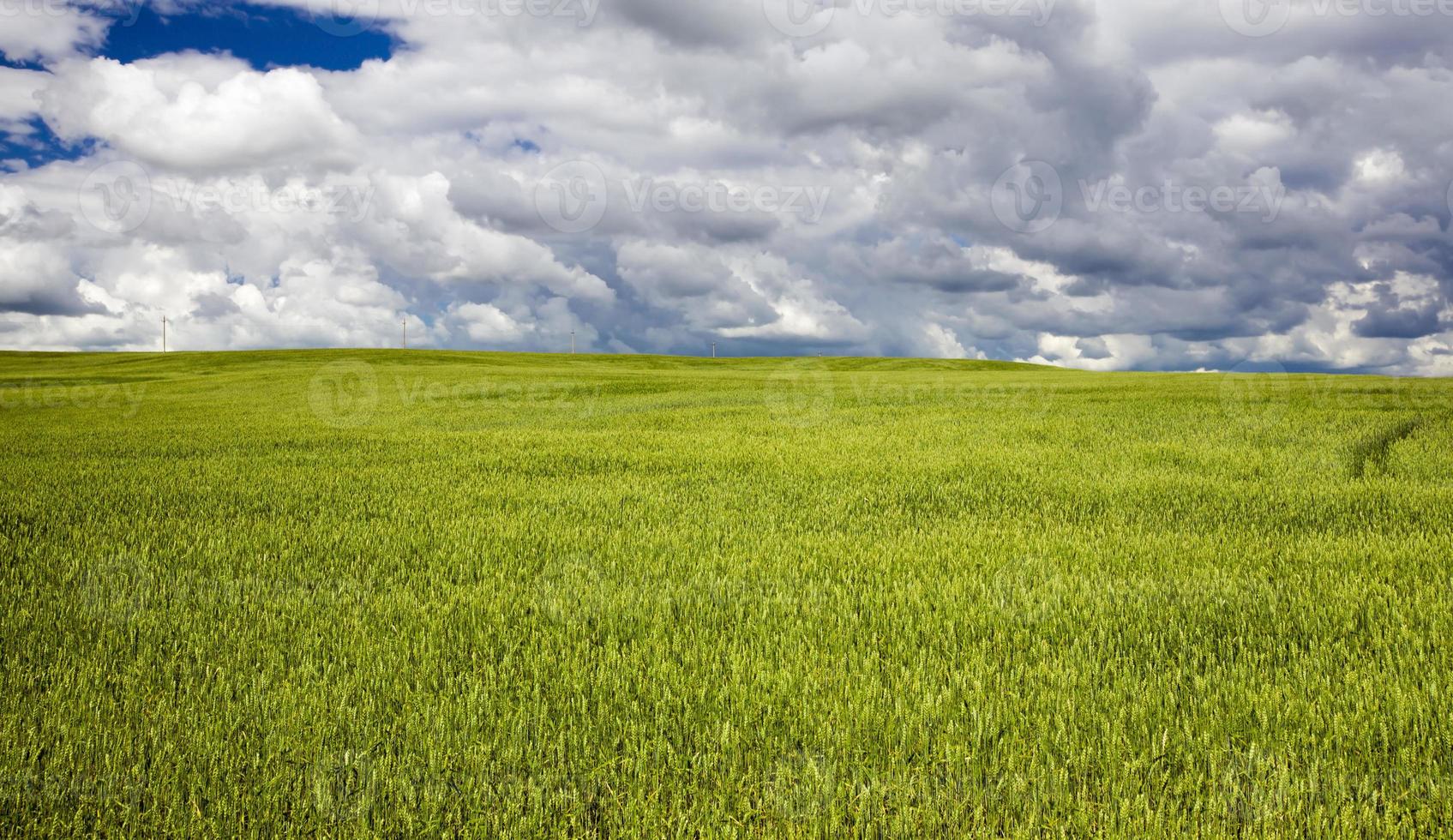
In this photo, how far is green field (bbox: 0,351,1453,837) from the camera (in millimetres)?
3395

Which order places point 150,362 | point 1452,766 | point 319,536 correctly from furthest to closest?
point 150,362 → point 319,536 → point 1452,766

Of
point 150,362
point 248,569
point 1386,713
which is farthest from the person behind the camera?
point 150,362

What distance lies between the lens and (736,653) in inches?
188

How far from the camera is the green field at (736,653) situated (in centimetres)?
339

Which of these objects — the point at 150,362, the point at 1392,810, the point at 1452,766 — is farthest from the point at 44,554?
the point at 150,362

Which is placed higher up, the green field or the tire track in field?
the tire track in field

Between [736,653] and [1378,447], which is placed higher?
[1378,447]

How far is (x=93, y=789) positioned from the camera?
346 centimetres

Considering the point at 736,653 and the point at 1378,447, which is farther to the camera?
the point at 1378,447

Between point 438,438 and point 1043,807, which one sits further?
point 438,438

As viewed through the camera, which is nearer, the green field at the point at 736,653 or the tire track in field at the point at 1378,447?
the green field at the point at 736,653

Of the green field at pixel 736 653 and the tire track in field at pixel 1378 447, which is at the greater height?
the tire track in field at pixel 1378 447

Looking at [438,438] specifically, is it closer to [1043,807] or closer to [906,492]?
[906,492]

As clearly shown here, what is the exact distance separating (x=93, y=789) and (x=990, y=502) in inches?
351
